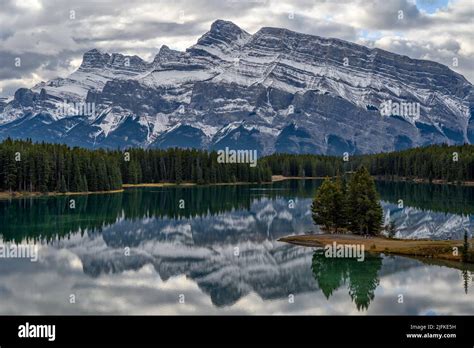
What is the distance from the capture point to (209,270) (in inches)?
3059

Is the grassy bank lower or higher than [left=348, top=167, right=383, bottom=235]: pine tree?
lower

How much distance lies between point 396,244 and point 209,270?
24.5m

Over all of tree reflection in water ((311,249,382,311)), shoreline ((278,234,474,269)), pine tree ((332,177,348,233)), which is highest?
pine tree ((332,177,348,233))

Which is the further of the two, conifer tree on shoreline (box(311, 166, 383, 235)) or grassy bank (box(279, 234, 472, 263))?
conifer tree on shoreline (box(311, 166, 383, 235))

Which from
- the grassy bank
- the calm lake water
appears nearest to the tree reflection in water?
the calm lake water

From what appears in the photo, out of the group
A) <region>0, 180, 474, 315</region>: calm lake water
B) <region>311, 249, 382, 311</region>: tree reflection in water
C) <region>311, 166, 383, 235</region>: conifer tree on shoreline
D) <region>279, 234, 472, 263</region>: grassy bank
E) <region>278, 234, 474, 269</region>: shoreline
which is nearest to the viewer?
<region>0, 180, 474, 315</region>: calm lake water

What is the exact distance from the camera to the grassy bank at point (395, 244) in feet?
263

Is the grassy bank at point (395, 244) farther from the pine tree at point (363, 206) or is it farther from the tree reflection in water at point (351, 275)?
the tree reflection in water at point (351, 275)

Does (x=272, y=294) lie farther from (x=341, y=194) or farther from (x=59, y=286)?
(x=341, y=194)

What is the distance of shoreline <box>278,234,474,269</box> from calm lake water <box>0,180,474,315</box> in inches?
96.7

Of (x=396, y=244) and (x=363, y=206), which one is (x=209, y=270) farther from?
(x=363, y=206)

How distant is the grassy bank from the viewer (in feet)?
263

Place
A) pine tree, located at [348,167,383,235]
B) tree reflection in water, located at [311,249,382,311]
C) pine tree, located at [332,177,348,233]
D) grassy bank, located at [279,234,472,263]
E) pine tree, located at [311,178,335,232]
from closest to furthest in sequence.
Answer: tree reflection in water, located at [311,249,382,311] < grassy bank, located at [279,234,472,263] < pine tree, located at [348,167,383,235] < pine tree, located at [332,177,348,233] < pine tree, located at [311,178,335,232]

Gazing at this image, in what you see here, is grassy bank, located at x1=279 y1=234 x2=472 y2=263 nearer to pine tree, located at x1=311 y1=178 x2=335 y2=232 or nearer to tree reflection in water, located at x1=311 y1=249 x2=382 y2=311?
tree reflection in water, located at x1=311 y1=249 x2=382 y2=311
